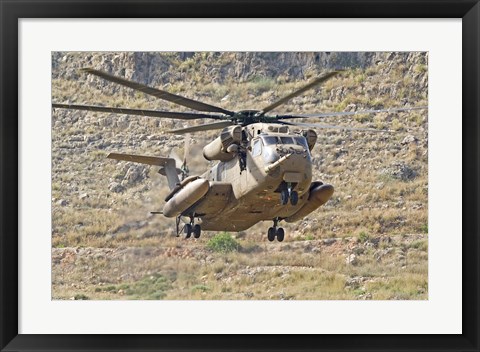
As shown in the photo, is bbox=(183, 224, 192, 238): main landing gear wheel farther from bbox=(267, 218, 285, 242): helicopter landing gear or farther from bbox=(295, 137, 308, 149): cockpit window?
bbox=(295, 137, 308, 149): cockpit window

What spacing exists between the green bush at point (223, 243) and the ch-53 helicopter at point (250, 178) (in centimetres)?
45

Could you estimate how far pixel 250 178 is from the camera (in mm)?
17125

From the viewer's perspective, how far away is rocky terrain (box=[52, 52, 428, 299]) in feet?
49.3

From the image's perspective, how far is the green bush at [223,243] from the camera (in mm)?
19628

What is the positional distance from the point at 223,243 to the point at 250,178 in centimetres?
318

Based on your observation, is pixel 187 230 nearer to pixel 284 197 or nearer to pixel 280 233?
pixel 280 233

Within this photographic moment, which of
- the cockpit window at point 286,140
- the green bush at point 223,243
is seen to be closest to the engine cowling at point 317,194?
the cockpit window at point 286,140

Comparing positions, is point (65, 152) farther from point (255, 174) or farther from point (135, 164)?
point (255, 174)

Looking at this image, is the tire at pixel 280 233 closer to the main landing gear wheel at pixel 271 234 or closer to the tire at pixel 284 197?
the main landing gear wheel at pixel 271 234

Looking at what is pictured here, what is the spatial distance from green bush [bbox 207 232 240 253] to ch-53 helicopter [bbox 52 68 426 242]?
1.48 ft
